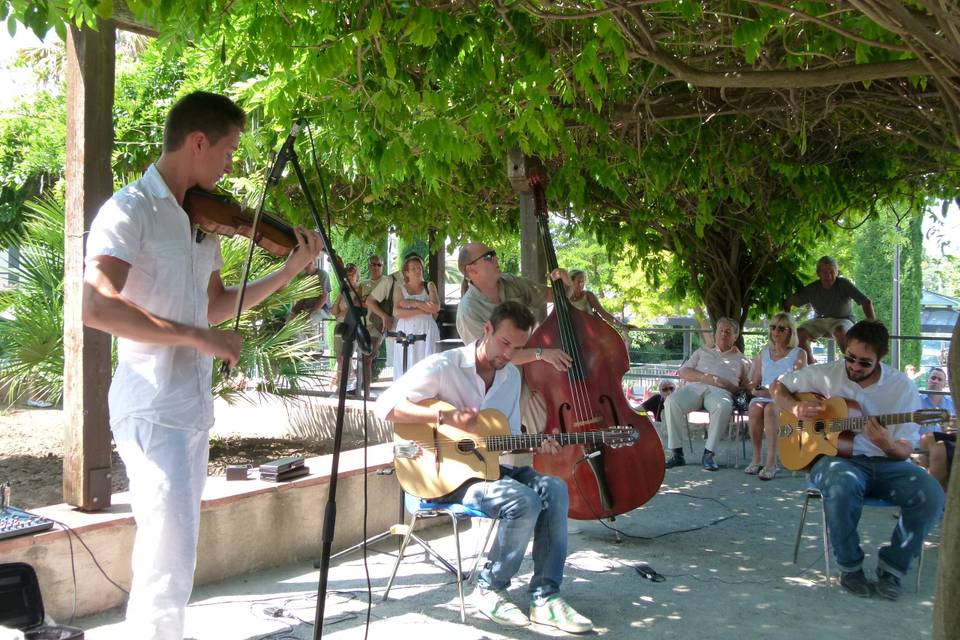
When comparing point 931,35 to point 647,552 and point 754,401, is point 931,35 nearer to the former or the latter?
point 647,552

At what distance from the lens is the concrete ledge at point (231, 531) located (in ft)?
13.1

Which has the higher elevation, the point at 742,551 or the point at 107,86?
the point at 107,86

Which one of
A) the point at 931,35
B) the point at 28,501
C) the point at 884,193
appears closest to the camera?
the point at 931,35

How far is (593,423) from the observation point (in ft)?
16.0

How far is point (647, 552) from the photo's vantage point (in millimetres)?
5449

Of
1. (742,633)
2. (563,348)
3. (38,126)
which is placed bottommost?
(742,633)

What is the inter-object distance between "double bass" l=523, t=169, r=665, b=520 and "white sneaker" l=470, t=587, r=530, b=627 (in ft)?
2.69

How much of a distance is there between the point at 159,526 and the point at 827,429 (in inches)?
152

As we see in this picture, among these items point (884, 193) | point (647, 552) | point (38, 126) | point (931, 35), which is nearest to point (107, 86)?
point (931, 35)

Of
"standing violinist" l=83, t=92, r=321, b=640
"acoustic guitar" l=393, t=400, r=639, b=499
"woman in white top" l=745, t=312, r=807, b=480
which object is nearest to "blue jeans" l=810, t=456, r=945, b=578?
"acoustic guitar" l=393, t=400, r=639, b=499

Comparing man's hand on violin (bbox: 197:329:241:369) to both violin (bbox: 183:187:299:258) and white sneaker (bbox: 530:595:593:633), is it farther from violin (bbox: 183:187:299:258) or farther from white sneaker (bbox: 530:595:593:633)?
white sneaker (bbox: 530:595:593:633)

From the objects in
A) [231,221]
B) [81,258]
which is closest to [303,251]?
[231,221]

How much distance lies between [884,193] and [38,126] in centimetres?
1382

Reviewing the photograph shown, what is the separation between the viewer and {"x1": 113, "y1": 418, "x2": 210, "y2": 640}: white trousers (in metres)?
2.47
